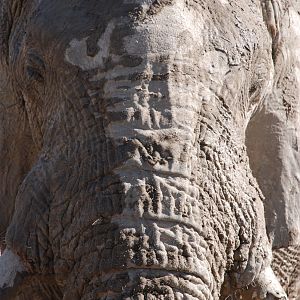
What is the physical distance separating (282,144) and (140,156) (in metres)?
0.79

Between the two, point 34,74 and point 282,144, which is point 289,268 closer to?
point 282,144

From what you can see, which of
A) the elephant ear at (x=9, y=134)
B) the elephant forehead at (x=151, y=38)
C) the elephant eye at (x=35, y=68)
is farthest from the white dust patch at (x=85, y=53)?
the elephant ear at (x=9, y=134)

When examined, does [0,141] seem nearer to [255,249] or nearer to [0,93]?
[0,93]

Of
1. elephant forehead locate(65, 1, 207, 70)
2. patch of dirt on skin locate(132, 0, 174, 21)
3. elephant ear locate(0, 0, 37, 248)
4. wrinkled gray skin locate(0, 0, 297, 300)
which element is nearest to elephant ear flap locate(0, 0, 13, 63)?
elephant ear locate(0, 0, 37, 248)

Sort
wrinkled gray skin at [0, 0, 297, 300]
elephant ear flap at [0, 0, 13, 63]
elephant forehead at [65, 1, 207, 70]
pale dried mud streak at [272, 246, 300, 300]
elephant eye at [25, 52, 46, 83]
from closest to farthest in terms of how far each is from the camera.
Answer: wrinkled gray skin at [0, 0, 297, 300] → elephant forehead at [65, 1, 207, 70] → elephant eye at [25, 52, 46, 83] → elephant ear flap at [0, 0, 13, 63] → pale dried mud streak at [272, 246, 300, 300]

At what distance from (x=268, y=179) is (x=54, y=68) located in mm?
725

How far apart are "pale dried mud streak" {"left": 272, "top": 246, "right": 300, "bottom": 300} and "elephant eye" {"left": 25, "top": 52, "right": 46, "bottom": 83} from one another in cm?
78

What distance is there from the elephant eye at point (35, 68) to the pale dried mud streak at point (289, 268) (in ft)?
2.57

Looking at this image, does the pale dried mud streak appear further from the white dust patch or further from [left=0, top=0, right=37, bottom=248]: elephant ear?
the white dust patch

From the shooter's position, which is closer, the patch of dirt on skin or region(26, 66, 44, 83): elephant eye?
the patch of dirt on skin

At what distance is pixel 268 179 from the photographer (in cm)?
392

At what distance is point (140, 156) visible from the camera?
3.20 metres

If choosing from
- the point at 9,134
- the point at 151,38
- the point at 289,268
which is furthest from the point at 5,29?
the point at 289,268

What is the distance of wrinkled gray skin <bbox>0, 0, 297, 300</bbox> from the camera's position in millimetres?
3150
